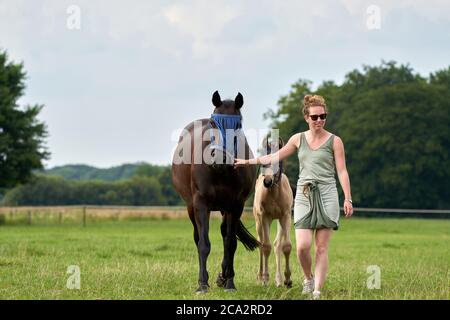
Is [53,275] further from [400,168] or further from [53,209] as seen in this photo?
[400,168]

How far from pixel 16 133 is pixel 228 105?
126 ft

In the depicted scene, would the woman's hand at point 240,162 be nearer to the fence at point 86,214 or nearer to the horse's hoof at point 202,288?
the horse's hoof at point 202,288

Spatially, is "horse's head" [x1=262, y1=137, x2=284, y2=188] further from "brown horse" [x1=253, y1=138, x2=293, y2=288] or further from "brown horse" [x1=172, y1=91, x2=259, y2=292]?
"brown horse" [x1=172, y1=91, x2=259, y2=292]

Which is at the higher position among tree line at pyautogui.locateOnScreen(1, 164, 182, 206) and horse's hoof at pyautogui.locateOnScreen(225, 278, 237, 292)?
tree line at pyautogui.locateOnScreen(1, 164, 182, 206)

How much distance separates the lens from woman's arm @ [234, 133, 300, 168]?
8438mm

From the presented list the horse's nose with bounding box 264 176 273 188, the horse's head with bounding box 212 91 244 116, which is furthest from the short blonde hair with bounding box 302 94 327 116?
the horse's nose with bounding box 264 176 273 188

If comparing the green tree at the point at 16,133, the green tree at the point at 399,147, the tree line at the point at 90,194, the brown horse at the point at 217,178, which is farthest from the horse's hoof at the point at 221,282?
the tree line at the point at 90,194

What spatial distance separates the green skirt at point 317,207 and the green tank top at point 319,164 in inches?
2.3

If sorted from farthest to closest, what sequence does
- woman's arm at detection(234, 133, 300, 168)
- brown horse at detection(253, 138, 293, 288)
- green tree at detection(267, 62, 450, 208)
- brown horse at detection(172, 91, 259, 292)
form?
green tree at detection(267, 62, 450, 208), brown horse at detection(253, 138, 293, 288), brown horse at detection(172, 91, 259, 292), woman's arm at detection(234, 133, 300, 168)

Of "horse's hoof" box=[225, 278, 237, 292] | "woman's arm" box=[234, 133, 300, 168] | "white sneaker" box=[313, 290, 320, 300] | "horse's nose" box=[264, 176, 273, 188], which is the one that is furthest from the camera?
"horse's nose" box=[264, 176, 273, 188]

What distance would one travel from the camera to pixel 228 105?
9078 mm

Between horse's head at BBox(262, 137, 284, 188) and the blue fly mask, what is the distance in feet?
5.49

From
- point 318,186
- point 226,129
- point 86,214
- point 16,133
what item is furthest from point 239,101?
point 16,133

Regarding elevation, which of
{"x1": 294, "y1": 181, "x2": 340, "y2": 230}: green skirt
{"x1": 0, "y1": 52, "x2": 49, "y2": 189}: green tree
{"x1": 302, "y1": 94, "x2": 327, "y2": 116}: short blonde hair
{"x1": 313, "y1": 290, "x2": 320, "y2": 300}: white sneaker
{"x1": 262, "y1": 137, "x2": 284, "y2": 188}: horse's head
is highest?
{"x1": 0, "y1": 52, "x2": 49, "y2": 189}: green tree
